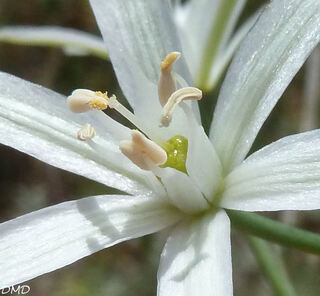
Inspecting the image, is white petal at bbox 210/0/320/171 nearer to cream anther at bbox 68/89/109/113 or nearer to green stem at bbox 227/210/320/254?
green stem at bbox 227/210/320/254

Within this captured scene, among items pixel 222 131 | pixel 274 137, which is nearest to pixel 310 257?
pixel 274 137

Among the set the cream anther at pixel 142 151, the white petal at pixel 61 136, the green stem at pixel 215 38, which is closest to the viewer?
the cream anther at pixel 142 151

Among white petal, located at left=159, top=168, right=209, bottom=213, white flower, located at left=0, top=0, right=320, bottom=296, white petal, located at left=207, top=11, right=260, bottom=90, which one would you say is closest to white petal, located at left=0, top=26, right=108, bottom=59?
white petal, located at left=207, top=11, right=260, bottom=90

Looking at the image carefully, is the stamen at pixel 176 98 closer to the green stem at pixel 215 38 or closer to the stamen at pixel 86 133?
the stamen at pixel 86 133

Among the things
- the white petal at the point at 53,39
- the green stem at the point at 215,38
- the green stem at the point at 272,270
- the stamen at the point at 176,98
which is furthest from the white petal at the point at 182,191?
the white petal at the point at 53,39

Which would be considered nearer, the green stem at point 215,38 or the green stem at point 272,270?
the green stem at point 272,270

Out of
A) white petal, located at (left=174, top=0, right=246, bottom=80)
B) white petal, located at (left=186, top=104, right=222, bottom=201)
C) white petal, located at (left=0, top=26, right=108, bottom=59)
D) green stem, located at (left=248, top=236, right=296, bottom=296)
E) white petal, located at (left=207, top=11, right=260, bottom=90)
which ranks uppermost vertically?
white petal, located at (left=0, top=26, right=108, bottom=59)

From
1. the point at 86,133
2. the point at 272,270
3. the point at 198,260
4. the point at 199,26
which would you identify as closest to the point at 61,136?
the point at 86,133

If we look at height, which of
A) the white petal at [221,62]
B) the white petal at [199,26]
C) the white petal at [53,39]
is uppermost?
the white petal at [53,39]
